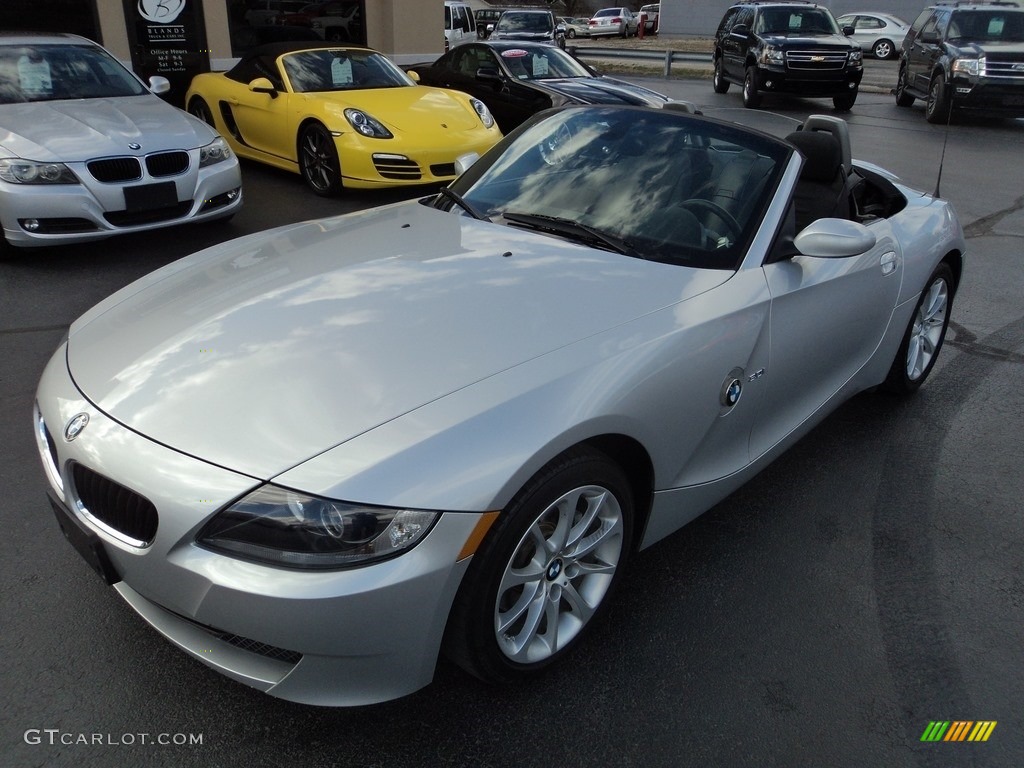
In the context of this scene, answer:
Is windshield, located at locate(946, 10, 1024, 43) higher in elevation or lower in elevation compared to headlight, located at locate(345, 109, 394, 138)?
higher

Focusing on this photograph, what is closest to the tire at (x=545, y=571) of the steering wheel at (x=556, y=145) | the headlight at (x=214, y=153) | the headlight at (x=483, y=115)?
the steering wheel at (x=556, y=145)

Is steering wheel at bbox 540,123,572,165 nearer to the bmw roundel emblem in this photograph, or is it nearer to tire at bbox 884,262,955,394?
tire at bbox 884,262,955,394

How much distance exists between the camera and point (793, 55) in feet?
49.8

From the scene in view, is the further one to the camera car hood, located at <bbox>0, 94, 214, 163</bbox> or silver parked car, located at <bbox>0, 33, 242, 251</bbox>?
car hood, located at <bbox>0, 94, 214, 163</bbox>

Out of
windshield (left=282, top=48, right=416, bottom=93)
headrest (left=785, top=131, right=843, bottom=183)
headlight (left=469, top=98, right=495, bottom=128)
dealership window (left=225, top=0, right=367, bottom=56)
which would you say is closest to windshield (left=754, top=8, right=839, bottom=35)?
dealership window (left=225, top=0, right=367, bottom=56)

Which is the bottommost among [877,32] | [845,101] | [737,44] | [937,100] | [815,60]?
[845,101]

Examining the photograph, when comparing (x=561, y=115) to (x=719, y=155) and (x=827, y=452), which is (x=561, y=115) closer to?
(x=719, y=155)

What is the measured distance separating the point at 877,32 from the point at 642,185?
2973cm

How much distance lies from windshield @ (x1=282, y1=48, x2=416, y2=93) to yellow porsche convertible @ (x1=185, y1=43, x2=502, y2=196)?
0.4 inches

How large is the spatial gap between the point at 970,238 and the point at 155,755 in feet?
24.7

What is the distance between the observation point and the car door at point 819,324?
293 cm

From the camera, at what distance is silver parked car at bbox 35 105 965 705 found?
1910mm

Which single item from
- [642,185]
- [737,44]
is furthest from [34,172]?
[737,44]

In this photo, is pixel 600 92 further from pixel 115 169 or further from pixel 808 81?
pixel 808 81
